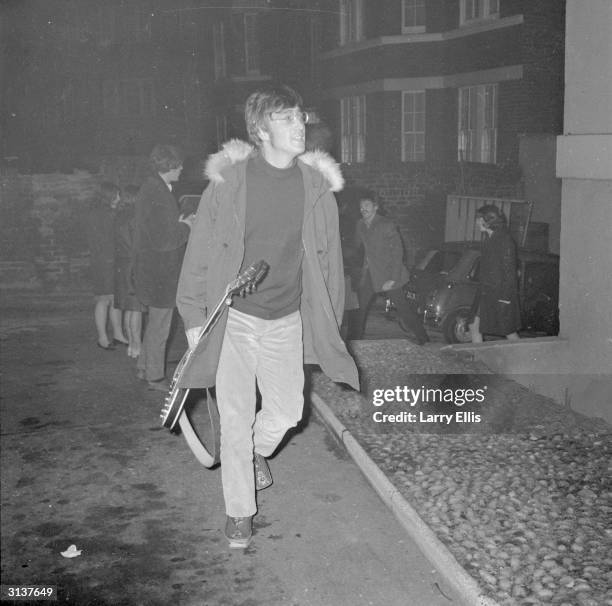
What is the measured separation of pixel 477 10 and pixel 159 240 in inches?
662

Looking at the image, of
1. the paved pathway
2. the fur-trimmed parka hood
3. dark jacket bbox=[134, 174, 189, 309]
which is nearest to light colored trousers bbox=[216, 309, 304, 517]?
the paved pathway

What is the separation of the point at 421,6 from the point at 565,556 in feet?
71.5

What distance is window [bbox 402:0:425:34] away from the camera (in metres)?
24.1

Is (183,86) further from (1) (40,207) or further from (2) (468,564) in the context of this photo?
(2) (468,564)

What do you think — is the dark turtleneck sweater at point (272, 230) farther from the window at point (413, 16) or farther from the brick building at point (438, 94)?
the window at point (413, 16)

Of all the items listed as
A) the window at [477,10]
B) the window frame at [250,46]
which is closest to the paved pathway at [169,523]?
the window at [477,10]

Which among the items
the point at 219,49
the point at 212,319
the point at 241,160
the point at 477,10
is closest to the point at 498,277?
the point at 241,160

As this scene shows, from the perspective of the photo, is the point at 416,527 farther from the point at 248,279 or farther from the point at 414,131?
the point at 414,131

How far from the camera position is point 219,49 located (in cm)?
3488

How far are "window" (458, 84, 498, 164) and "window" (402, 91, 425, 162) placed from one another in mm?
1806

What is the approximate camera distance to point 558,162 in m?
8.59

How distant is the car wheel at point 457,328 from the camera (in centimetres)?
1164

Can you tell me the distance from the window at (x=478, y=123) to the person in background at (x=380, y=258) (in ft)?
41.0

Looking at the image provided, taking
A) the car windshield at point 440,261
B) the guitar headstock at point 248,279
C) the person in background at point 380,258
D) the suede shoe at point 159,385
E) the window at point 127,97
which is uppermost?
the window at point 127,97
